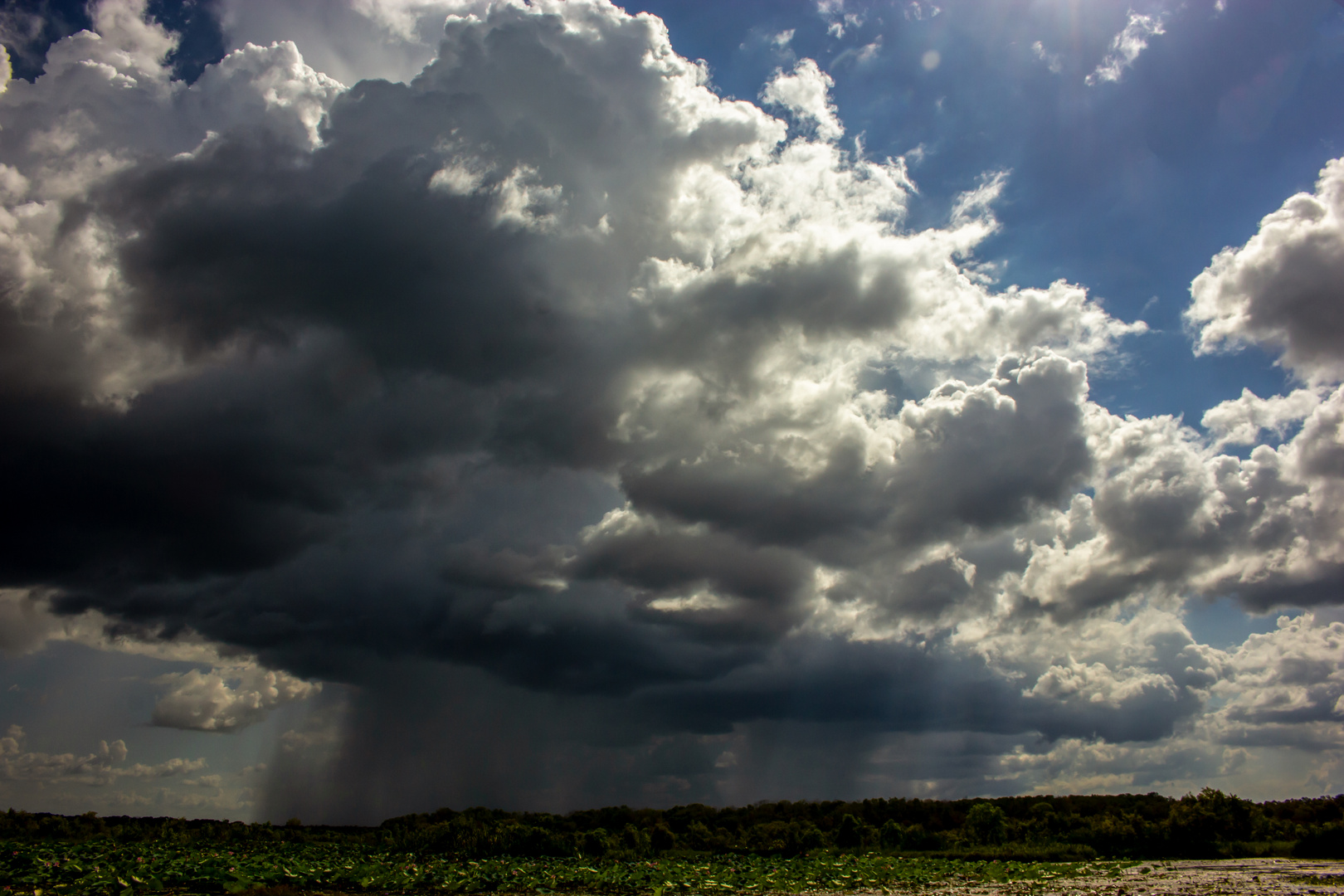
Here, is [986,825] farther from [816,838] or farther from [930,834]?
[816,838]

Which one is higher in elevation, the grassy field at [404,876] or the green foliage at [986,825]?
the grassy field at [404,876]

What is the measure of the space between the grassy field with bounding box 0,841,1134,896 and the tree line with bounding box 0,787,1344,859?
2674 cm

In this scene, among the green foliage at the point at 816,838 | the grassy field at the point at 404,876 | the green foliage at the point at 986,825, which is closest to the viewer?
the grassy field at the point at 404,876

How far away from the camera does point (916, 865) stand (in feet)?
237

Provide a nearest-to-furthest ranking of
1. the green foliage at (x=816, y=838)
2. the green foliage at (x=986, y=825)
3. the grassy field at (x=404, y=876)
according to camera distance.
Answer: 1. the grassy field at (x=404, y=876)
2. the green foliage at (x=816, y=838)
3. the green foliage at (x=986, y=825)

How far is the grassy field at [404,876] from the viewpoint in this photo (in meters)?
40.8

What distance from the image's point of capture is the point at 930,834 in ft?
424

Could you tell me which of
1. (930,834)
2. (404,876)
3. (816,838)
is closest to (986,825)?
(930,834)

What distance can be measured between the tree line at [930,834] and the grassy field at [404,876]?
26.7 metres

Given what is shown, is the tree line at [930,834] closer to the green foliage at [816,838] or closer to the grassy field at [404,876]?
the green foliage at [816,838]

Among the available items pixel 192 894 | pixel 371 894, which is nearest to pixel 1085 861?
pixel 371 894

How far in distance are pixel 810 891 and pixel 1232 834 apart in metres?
75.8

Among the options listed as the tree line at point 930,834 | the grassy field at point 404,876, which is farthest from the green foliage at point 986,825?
the grassy field at point 404,876

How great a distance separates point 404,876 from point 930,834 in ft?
353
